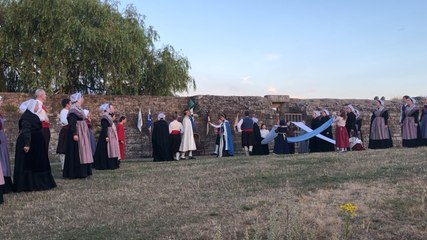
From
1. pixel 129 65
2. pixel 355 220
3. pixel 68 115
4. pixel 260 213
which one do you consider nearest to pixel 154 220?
pixel 260 213

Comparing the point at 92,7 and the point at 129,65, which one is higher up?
the point at 92,7

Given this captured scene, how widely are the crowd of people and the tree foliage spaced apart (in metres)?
5.82

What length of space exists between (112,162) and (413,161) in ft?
22.1

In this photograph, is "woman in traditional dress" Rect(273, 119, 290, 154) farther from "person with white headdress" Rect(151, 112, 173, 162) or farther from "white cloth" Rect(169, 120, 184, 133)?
"person with white headdress" Rect(151, 112, 173, 162)

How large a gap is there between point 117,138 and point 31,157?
13.7 feet

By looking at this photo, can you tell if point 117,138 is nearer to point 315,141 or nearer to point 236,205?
point 236,205

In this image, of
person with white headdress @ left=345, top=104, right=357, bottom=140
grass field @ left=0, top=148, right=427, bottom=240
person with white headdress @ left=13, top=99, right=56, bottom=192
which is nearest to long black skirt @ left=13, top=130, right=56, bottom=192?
person with white headdress @ left=13, top=99, right=56, bottom=192

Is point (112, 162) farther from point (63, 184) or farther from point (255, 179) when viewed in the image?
point (255, 179)

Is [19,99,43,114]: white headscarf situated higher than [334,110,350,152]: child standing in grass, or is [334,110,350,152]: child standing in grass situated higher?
[19,99,43,114]: white headscarf

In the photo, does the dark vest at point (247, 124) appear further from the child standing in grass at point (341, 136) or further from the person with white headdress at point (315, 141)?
the child standing in grass at point (341, 136)

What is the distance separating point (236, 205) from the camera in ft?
19.5

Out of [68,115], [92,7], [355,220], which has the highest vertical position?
[92,7]

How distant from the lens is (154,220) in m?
5.42

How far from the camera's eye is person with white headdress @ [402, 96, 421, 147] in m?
15.2
